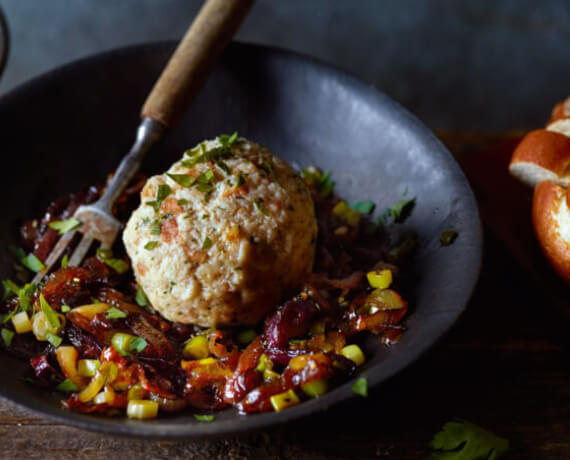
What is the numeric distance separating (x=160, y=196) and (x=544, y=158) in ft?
5.73

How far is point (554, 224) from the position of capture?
2.77 m

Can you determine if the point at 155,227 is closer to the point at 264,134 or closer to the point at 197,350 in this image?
the point at 197,350

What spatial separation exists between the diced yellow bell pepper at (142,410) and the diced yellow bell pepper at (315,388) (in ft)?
1.76

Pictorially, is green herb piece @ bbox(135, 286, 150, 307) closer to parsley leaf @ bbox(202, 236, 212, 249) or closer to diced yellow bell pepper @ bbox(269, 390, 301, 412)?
parsley leaf @ bbox(202, 236, 212, 249)

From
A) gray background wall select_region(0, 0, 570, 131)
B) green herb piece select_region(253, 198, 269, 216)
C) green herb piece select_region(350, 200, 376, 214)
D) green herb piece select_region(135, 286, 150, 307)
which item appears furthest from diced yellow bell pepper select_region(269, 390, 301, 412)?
gray background wall select_region(0, 0, 570, 131)

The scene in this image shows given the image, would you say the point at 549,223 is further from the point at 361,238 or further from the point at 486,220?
the point at 361,238

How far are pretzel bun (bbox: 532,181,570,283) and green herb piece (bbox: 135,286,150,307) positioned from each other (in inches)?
70.1

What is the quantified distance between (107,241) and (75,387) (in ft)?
2.47

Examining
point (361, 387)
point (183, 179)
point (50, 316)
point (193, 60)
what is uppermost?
point (193, 60)

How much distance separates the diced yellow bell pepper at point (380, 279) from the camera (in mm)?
2621

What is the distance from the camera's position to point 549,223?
110 inches

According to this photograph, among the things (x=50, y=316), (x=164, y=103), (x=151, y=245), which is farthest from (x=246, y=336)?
(x=164, y=103)

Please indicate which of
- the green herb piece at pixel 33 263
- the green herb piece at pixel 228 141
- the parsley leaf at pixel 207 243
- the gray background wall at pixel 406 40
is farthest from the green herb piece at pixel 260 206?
the gray background wall at pixel 406 40

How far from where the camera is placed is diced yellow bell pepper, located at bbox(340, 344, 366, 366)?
236cm
